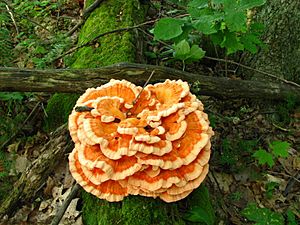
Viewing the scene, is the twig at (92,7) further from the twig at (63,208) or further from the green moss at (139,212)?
the green moss at (139,212)

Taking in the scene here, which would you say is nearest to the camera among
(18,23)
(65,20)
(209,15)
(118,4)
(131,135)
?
(131,135)

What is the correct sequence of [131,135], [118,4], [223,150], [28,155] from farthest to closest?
[118,4]
[223,150]
[28,155]
[131,135]

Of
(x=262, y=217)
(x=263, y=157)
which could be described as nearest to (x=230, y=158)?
(x=263, y=157)

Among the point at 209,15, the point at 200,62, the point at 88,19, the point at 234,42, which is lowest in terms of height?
the point at 200,62

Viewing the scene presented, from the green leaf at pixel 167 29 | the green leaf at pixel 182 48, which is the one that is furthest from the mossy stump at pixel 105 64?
the green leaf at pixel 167 29

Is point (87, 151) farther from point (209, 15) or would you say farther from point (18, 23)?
point (18, 23)

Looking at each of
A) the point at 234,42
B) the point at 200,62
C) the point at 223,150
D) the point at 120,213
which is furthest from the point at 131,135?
the point at 200,62
